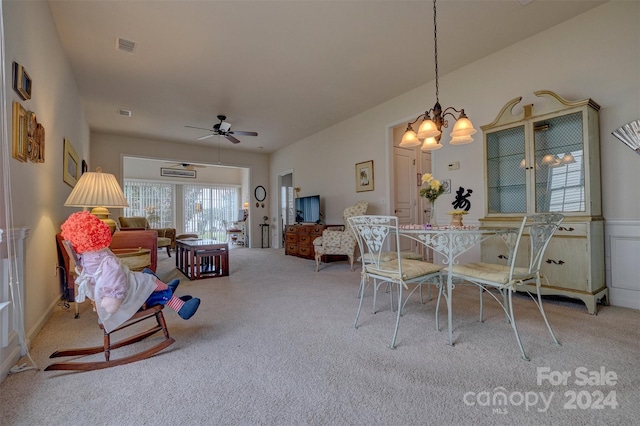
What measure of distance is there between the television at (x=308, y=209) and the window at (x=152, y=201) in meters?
5.05

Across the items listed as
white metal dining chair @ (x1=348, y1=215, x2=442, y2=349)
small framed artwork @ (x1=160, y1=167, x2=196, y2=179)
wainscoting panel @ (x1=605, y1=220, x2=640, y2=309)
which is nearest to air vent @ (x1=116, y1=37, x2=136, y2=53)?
white metal dining chair @ (x1=348, y1=215, x2=442, y2=349)

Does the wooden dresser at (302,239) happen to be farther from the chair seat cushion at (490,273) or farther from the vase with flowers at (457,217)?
the chair seat cushion at (490,273)

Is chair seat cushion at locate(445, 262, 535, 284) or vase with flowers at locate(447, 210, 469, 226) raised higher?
vase with flowers at locate(447, 210, 469, 226)

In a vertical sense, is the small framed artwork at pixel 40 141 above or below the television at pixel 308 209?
above

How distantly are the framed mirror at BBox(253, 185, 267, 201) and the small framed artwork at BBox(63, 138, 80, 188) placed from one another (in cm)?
434

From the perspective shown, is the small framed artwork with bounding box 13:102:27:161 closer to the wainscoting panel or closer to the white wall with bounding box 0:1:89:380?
the white wall with bounding box 0:1:89:380

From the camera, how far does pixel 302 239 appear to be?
587cm

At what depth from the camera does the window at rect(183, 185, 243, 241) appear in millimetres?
9531

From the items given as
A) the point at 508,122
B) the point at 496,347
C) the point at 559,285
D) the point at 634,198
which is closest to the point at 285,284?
the point at 496,347

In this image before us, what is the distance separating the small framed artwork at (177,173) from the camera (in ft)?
29.4

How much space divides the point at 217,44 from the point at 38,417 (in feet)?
10.8

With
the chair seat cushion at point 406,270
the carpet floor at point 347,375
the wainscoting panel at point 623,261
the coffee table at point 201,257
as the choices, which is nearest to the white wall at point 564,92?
the wainscoting panel at point 623,261

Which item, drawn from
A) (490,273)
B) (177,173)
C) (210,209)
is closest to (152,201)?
(177,173)

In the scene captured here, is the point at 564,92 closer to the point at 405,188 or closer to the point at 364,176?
the point at 405,188
